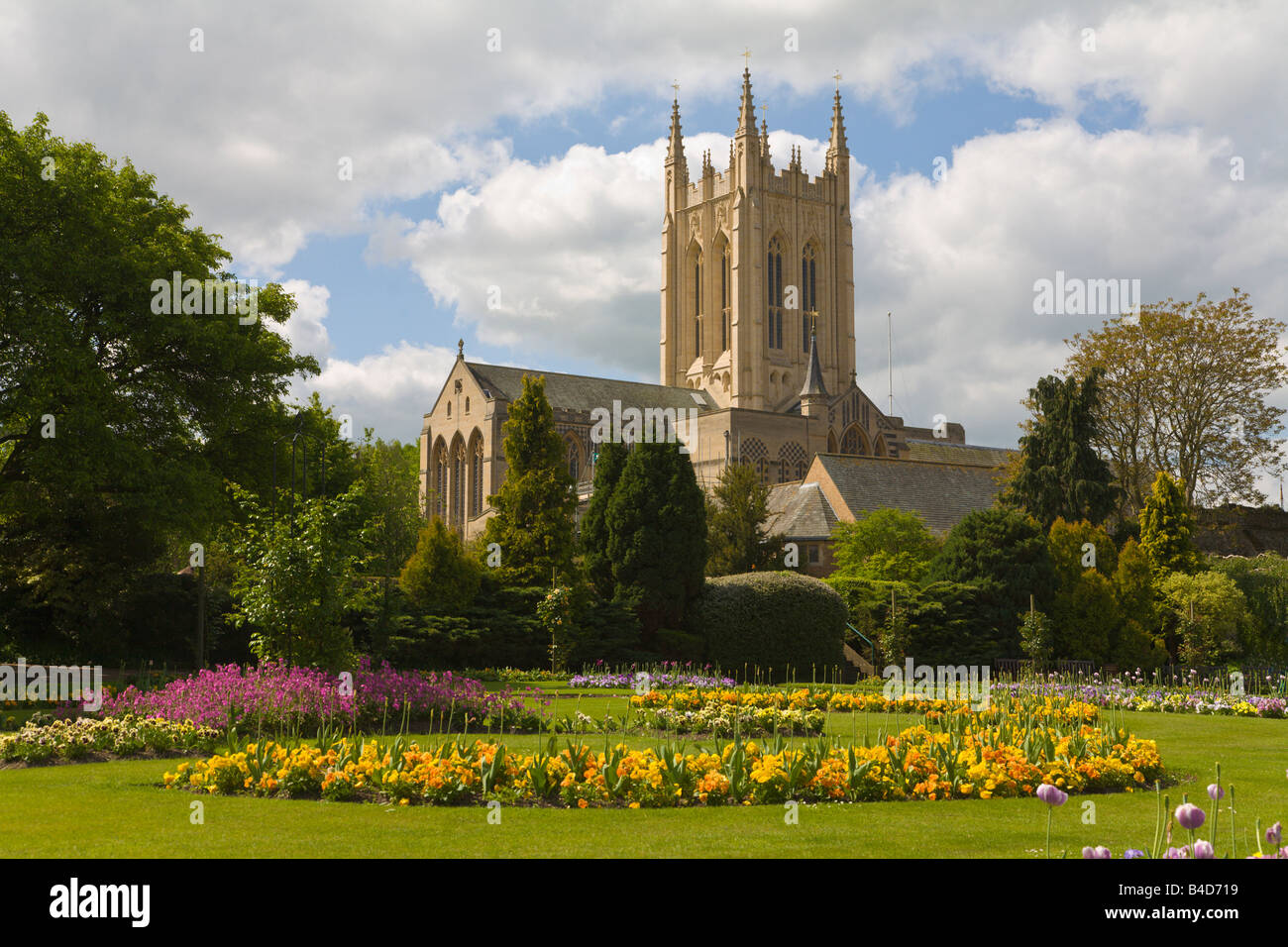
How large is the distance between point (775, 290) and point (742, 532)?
2474 inches

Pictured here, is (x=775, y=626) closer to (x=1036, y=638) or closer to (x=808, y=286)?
(x=1036, y=638)

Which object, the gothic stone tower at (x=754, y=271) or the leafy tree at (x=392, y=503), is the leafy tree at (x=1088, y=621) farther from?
the gothic stone tower at (x=754, y=271)

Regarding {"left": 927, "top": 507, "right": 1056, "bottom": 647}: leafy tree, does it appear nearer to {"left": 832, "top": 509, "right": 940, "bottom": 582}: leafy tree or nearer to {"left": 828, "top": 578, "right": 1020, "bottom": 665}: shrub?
{"left": 828, "top": 578, "right": 1020, "bottom": 665}: shrub

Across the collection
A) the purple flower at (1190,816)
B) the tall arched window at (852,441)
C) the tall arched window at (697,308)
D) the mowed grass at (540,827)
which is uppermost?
the tall arched window at (697,308)

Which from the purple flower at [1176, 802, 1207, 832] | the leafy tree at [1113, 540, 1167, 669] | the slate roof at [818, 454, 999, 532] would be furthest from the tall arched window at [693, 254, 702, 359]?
the purple flower at [1176, 802, 1207, 832]

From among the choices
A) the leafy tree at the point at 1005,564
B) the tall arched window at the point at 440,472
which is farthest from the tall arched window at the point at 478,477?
the leafy tree at the point at 1005,564

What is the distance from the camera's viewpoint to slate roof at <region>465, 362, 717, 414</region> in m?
79.4

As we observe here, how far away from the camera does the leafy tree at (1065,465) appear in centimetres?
3872

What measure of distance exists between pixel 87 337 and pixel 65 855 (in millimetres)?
20161

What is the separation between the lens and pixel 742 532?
129 ft

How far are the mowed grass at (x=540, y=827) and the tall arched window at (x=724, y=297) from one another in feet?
293

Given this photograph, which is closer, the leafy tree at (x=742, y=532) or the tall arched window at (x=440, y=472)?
the leafy tree at (x=742, y=532)

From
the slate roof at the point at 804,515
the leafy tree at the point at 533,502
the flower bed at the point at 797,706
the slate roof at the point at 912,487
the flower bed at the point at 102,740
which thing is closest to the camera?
the flower bed at the point at 102,740

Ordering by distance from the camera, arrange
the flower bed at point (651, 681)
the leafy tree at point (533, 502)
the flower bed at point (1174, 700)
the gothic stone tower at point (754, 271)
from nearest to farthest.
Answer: the flower bed at point (1174, 700) → the flower bed at point (651, 681) → the leafy tree at point (533, 502) → the gothic stone tower at point (754, 271)
